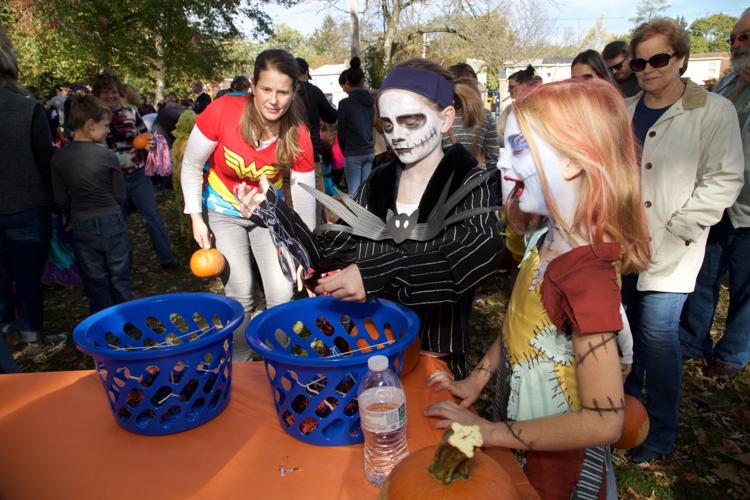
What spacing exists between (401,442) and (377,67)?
52.4 feet

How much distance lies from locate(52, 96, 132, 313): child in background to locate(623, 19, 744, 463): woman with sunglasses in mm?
3352

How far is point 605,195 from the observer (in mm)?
1073

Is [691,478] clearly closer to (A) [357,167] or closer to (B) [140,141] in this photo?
(B) [140,141]

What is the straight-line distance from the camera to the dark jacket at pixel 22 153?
3029mm

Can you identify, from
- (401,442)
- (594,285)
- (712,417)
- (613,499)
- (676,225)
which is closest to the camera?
(594,285)

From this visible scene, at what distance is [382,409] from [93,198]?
3.21 metres

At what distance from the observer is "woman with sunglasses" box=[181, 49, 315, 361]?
8.03ft

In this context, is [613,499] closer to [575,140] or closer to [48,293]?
[575,140]

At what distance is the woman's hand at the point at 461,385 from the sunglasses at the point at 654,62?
5.82 feet

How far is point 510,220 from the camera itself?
4.66 feet

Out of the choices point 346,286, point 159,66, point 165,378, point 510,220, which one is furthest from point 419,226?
point 159,66

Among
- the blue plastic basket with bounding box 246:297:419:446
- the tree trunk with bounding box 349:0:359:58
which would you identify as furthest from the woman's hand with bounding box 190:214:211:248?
the tree trunk with bounding box 349:0:359:58

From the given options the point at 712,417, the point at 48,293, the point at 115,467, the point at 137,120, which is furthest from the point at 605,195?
the point at 48,293

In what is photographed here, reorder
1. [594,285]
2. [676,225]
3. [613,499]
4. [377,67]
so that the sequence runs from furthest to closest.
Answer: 1. [377,67]
2. [676,225]
3. [613,499]
4. [594,285]
